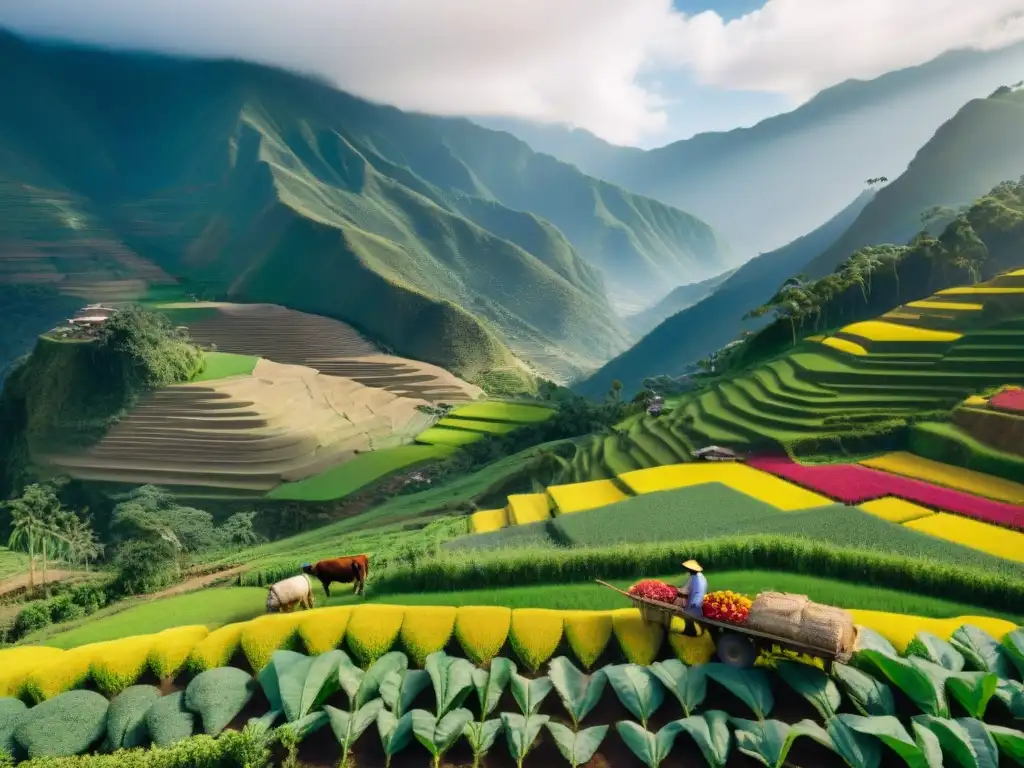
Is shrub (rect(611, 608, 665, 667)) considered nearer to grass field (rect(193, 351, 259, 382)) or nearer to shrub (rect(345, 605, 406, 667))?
shrub (rect(345, 605, 406, 667))

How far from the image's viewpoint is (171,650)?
9672mm

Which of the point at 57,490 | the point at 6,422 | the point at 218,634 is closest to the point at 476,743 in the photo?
the point at 218,634

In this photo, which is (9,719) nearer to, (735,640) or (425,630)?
(425,630)

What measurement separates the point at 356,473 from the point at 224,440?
31.1ft

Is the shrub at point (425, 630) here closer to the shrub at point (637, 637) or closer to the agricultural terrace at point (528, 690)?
the agricultural terrace at point (528, 690)

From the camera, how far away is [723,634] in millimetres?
8078

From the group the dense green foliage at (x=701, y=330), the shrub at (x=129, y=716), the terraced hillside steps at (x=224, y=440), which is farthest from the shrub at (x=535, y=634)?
the dense green foliage at (x=701, y=330)

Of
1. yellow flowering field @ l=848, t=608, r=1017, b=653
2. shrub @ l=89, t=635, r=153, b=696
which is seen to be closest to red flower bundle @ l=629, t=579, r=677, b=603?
yellow flowering field @ l=848, t=608, r=1017, b=653

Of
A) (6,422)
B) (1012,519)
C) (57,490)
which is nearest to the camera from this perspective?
(1012,519)

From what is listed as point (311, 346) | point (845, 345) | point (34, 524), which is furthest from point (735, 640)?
point (311, 346)

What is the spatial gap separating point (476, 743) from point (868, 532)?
37.9ft

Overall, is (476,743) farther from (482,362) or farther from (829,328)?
(482,362)

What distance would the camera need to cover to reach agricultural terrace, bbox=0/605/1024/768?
687 cm

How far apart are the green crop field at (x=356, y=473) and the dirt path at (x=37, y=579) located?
1050 cm
